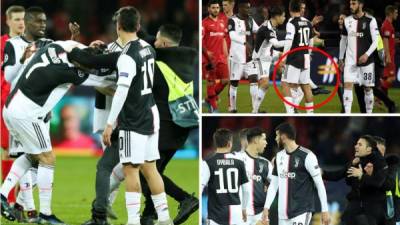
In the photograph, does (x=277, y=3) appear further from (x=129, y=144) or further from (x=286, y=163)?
(x=129, y=144)

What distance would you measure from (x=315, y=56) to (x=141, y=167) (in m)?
2.36

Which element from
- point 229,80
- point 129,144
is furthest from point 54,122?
point 129,144

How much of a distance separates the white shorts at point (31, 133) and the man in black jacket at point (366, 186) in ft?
9.22

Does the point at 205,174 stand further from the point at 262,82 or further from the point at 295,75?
the point at 295,75

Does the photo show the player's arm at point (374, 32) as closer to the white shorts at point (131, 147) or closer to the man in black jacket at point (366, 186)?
the man in black jacket at point (366, 186)

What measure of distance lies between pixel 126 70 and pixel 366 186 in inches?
102

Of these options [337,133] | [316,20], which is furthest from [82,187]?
[316,20]

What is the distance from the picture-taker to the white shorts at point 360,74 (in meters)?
8.52

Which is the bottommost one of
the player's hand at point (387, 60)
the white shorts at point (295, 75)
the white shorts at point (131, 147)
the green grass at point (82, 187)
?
the green grass at point (82, 187)

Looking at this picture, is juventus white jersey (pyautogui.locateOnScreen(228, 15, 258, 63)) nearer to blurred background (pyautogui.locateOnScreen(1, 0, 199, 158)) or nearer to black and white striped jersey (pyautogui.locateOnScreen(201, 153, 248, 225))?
black and white striped jersey (pyautogui.locateOnScreen(201, 153, 248, 225))

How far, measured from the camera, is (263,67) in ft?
27.3

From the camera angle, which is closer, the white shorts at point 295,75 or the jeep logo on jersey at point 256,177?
the jeep logo on jersey at point 256,177

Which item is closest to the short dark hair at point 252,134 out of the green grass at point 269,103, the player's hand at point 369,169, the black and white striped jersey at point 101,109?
the green grass at point 269,103

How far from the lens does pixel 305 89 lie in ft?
27.5
